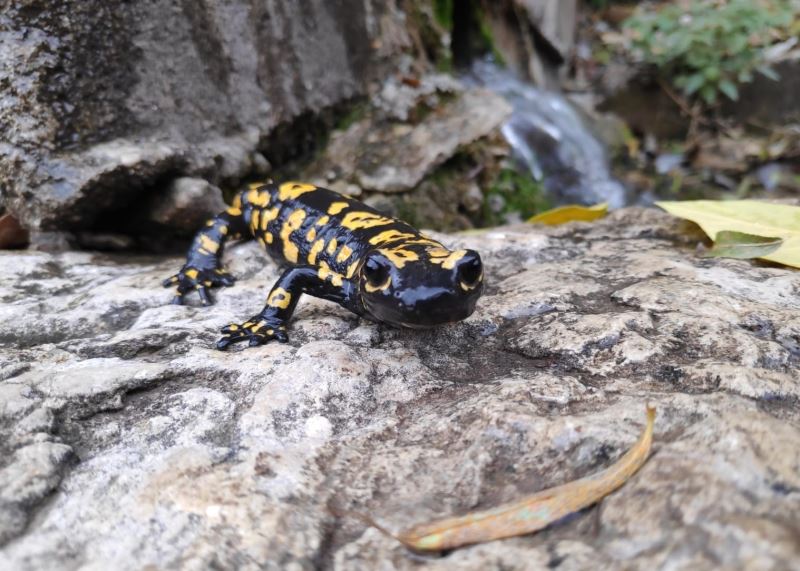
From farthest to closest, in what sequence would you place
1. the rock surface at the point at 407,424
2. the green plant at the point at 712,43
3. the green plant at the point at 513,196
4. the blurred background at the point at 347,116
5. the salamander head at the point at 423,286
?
1. the green plant at the point at 712,43
2. the green plant at the point at 513,196
3. the blurred background at the point at 347,116
4. the salamander head at the point at 423,286
5. the rock surface at the point at 407,424

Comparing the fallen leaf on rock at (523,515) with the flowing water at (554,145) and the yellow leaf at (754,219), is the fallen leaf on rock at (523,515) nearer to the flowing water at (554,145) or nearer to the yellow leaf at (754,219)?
the yellow leaf at (754,219)

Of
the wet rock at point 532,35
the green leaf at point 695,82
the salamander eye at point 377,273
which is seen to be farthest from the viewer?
the wet rock at point 532,35

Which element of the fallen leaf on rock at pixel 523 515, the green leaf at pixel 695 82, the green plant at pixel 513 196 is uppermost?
the green leaf at pixel 695 82

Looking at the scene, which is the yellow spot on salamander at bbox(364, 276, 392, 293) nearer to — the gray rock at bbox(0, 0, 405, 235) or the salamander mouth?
the salamander mouth

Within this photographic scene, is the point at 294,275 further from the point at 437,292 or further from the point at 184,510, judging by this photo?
the point at 184,510

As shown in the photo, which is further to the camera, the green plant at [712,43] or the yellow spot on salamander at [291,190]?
the green plant at [712,43]

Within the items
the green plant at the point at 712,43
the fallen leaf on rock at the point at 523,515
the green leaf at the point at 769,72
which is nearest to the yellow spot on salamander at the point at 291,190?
the fallen leaf on rock at the point at 523,515
